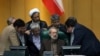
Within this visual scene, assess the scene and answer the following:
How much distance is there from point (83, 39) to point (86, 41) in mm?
80

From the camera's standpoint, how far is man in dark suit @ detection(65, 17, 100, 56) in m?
8.50

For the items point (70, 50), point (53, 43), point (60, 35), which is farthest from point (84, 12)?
point (70, 50)

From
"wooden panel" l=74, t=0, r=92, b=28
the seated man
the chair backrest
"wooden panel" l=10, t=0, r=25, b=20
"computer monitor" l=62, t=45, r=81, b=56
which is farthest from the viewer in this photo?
"wooden panel" l=10, t=0, r=25, b=20

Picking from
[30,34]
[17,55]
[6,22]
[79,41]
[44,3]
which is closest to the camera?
[17,55]

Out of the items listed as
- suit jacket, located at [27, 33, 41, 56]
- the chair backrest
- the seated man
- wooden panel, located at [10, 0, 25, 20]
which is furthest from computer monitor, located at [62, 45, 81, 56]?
wooden panel, located at [10, 0, 25, 20]

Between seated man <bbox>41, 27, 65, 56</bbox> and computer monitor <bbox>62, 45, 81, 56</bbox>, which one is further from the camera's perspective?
seated man <bbox>41, 27, 65, 56</bbox>

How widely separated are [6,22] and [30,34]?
404 cm

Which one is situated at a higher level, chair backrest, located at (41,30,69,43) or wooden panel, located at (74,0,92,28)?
wooden panel, located at (74,0,92,28)

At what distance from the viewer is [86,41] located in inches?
340

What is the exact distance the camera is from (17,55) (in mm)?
7180

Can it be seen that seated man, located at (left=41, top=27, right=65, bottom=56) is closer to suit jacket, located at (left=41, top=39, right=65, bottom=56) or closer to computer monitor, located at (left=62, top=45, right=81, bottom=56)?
suit jacket, located at (left=41, top=39, right=65, bottom=56)

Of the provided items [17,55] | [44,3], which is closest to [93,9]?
[44,3]

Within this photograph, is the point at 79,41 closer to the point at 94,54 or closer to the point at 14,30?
the point at 94,54

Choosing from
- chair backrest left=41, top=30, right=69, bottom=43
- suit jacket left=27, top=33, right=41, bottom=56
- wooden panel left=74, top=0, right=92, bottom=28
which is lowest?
suit jacket left=27, top=33, right=41, bottom=56
